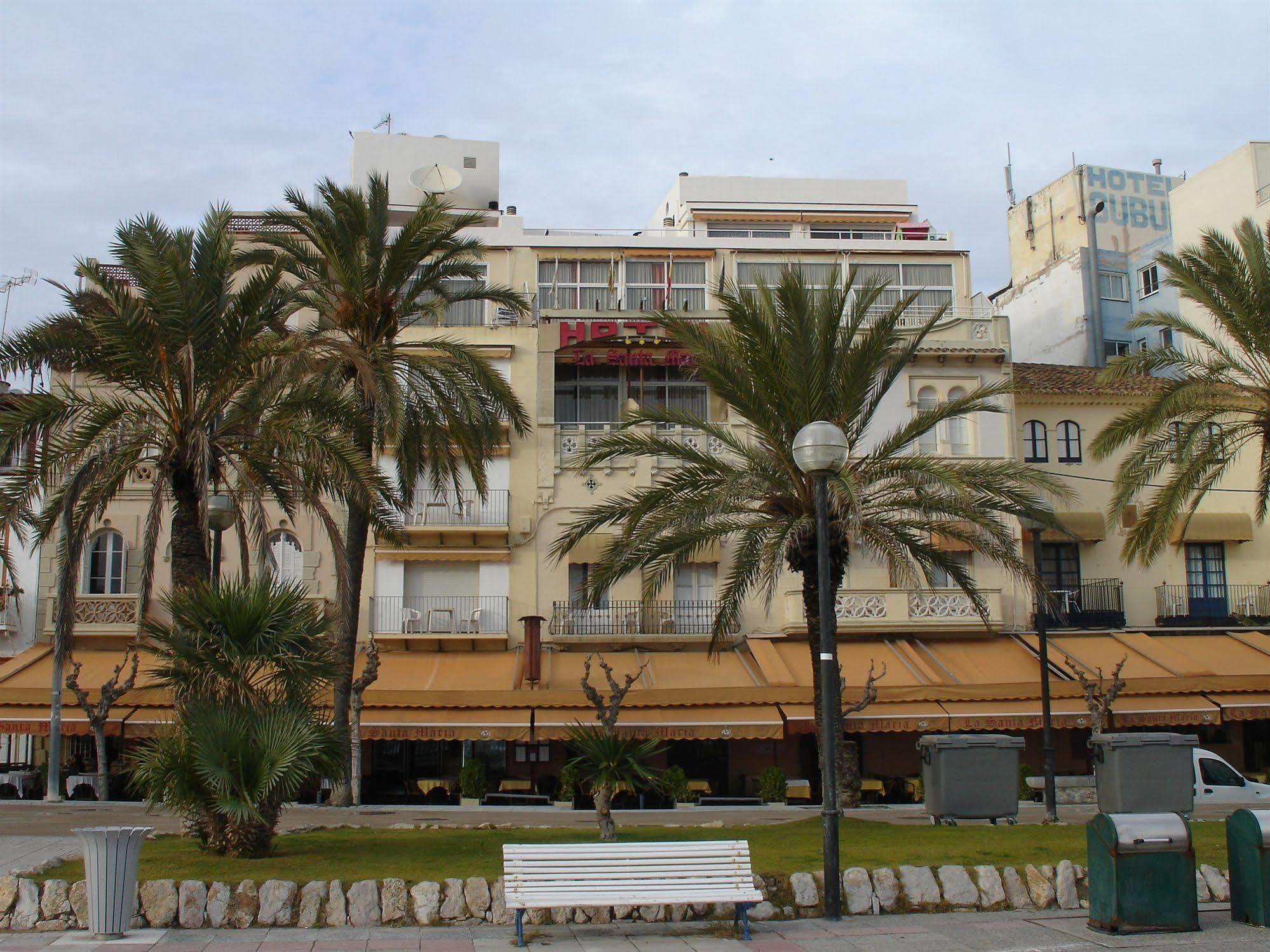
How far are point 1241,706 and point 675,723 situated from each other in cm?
1309

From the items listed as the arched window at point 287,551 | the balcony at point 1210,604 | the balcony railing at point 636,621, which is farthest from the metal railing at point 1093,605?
the arched window at point 287,551

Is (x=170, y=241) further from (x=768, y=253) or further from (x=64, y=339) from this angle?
(x=768, y=253)

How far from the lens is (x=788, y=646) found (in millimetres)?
32500

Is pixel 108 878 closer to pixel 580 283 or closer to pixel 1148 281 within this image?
pixel 580 283

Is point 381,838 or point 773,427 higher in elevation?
point 773,427

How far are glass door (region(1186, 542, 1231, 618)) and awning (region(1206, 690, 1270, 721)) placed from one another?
5.87 meters

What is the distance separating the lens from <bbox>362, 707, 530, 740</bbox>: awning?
2716 cm

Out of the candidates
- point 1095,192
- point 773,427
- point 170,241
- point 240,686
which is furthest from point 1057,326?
point 240,686

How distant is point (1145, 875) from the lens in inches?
468

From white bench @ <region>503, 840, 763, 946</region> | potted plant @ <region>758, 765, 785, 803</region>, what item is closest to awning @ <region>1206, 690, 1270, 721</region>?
potted plant @ <region>758, 765, 785, 803</region>

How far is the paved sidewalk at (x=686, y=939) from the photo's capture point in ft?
36.7

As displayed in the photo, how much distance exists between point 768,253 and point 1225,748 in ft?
58.5

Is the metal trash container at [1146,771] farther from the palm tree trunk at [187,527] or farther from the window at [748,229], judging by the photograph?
the window at [748,229]

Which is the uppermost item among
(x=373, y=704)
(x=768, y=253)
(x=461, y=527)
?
(x=768, y=253)
